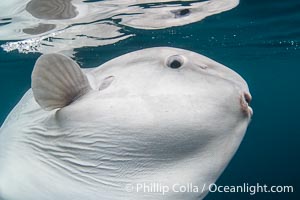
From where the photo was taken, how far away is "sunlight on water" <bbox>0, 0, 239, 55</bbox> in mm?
7863

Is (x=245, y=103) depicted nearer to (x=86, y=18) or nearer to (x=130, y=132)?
(x=130, y=132)

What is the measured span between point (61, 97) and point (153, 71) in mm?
763

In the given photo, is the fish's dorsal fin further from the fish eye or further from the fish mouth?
the fish mouth

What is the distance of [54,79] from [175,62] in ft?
3.19

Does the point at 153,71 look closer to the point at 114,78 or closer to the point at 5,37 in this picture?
the point at 114,78

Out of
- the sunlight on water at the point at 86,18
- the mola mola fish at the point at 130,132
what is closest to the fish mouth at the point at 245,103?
the mola mola fish at the point at 130,132

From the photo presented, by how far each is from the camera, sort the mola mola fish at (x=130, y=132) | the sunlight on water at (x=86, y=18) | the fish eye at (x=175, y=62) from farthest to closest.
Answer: the sunlight on water at (x=86, y=18), the fish eye at (x=175, y=62), the mola mola fish at (x=130, y=132)

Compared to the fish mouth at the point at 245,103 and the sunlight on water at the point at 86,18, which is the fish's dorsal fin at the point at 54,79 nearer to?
the fish mouth at the point at 245,103

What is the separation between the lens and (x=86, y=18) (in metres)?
9.23

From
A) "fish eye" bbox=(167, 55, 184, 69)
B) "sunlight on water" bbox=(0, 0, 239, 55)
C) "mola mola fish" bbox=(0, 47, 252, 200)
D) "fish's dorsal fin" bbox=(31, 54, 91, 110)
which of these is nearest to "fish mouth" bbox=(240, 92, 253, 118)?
"mola mola fish" bbox=(0, 47, 252, 200)

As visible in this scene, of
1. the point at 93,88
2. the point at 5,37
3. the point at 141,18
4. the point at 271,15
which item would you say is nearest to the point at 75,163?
the point at 93,88

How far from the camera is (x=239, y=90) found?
251 cm

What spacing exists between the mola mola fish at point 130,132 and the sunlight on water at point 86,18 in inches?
212

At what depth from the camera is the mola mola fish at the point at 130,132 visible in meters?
2.33
